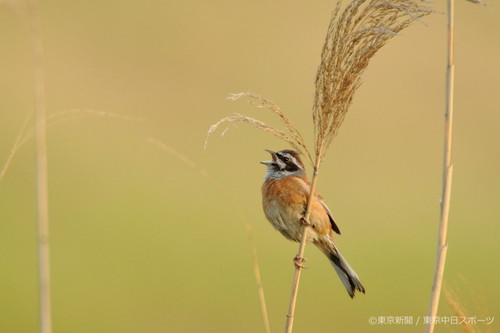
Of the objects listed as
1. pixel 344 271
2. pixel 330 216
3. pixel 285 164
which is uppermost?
pixel 285 164

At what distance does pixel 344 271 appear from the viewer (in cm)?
554

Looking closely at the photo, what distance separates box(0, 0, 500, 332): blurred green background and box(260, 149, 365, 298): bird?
12.7ft

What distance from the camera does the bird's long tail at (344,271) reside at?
17.7ft

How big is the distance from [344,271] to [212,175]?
1344 cm

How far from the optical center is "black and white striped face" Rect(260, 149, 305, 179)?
5875mm

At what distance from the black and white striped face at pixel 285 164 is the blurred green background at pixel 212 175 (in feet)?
12.9

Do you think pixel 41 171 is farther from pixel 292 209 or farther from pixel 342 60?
pixel 292 209

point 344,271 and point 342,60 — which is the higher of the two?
point 342,60

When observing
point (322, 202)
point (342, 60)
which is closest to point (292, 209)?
point (322, 202)

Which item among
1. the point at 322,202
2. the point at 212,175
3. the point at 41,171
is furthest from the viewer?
Answer: the point at 212,175

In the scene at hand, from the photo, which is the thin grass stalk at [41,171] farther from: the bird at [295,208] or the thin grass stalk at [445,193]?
the bird at [295,208]

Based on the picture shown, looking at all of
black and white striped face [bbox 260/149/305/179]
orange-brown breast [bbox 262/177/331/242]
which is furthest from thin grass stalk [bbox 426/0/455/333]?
black and white striped face [bbox 260/149/305/179]

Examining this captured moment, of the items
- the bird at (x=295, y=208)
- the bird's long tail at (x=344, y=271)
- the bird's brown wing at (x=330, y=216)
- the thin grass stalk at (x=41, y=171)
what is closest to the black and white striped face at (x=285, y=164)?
the bird at (x=295, y=208)

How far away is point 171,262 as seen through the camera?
1512cm
